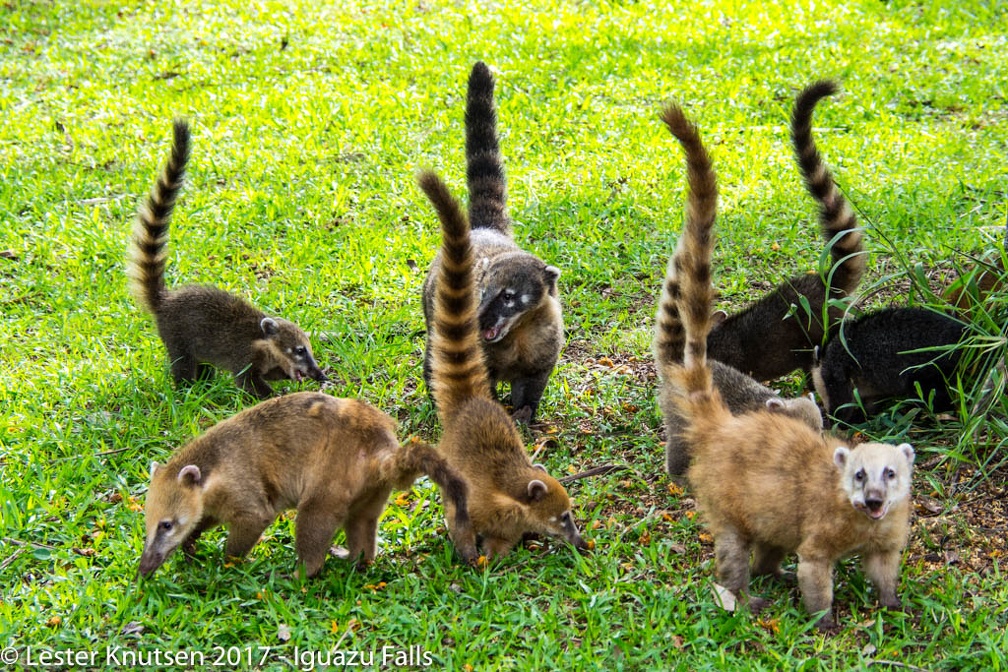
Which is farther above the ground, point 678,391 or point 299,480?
point 678,391

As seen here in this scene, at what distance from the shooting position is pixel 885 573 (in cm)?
413

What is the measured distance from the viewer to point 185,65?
A: 1094cm

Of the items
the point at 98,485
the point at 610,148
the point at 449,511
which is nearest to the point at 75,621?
the point at 98,485

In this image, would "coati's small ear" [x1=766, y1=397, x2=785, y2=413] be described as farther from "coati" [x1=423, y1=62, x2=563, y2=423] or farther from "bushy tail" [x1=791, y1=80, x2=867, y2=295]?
"coati" [x1=423, y1=62, x2=563, y2=423]

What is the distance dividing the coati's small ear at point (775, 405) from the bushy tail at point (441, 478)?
1.40 m

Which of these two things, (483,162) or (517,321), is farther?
(483,162)

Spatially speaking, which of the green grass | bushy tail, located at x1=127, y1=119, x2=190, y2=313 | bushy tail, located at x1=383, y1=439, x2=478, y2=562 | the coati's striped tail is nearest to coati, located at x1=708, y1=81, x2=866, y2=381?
the green grass

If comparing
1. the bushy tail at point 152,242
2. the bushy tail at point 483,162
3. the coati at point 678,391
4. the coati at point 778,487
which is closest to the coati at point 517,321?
the bushy tail at point 483,162

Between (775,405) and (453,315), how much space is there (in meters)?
1.50

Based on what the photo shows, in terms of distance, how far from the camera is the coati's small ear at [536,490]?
4699 mm

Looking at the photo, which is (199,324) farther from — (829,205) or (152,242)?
(829,205)

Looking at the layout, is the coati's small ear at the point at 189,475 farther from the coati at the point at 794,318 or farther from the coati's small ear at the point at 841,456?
the coati at the point at 794,318

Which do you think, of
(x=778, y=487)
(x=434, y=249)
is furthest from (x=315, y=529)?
(x=434, y=249)

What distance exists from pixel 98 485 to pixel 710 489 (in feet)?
9.86
